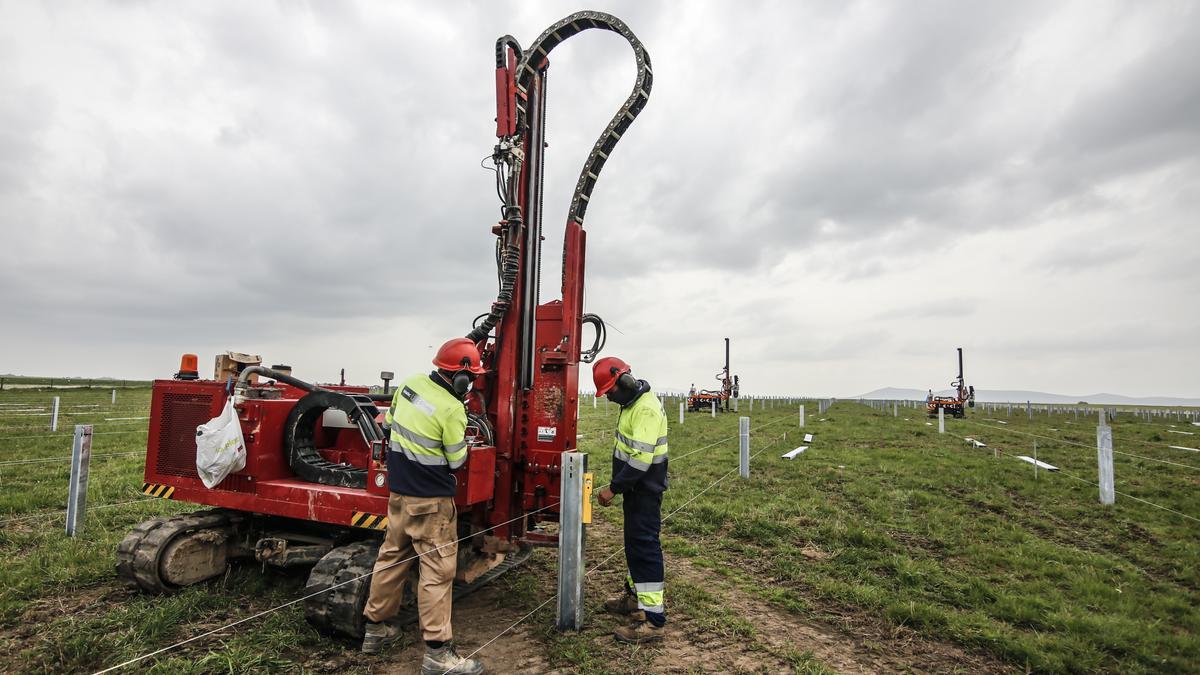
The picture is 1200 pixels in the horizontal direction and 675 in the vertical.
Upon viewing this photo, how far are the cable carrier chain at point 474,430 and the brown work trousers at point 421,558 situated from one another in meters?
0.52

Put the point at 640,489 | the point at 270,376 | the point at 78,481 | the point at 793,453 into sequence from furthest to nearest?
the point at 793,453 → the point at 78,481 → the point at 270,376 → the point at 640,489

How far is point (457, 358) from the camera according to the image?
4.43 metres

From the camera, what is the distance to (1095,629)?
480 cm

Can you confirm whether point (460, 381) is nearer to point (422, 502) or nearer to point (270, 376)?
point (422, 502)

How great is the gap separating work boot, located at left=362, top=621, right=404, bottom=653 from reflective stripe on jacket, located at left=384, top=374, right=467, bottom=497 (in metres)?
1.02

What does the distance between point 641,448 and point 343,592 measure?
2474mm

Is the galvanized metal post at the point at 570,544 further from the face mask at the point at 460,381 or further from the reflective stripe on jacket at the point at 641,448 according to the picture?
the face mask at the point at 460,381

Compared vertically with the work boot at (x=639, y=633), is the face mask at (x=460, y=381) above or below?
above

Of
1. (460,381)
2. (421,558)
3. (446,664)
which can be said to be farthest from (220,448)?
(446,664)

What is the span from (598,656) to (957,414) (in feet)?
119

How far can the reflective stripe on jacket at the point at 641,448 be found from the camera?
4.91 meters

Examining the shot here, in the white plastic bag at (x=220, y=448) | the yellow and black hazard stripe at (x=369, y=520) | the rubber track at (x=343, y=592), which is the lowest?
the rubber track at (x=343, y=592)

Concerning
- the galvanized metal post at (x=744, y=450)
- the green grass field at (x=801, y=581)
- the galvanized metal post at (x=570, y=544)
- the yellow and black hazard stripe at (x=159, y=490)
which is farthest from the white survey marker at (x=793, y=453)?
the yellow and black hazard stripe at (x=159, y=490)

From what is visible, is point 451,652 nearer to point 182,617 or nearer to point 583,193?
point 182,617
